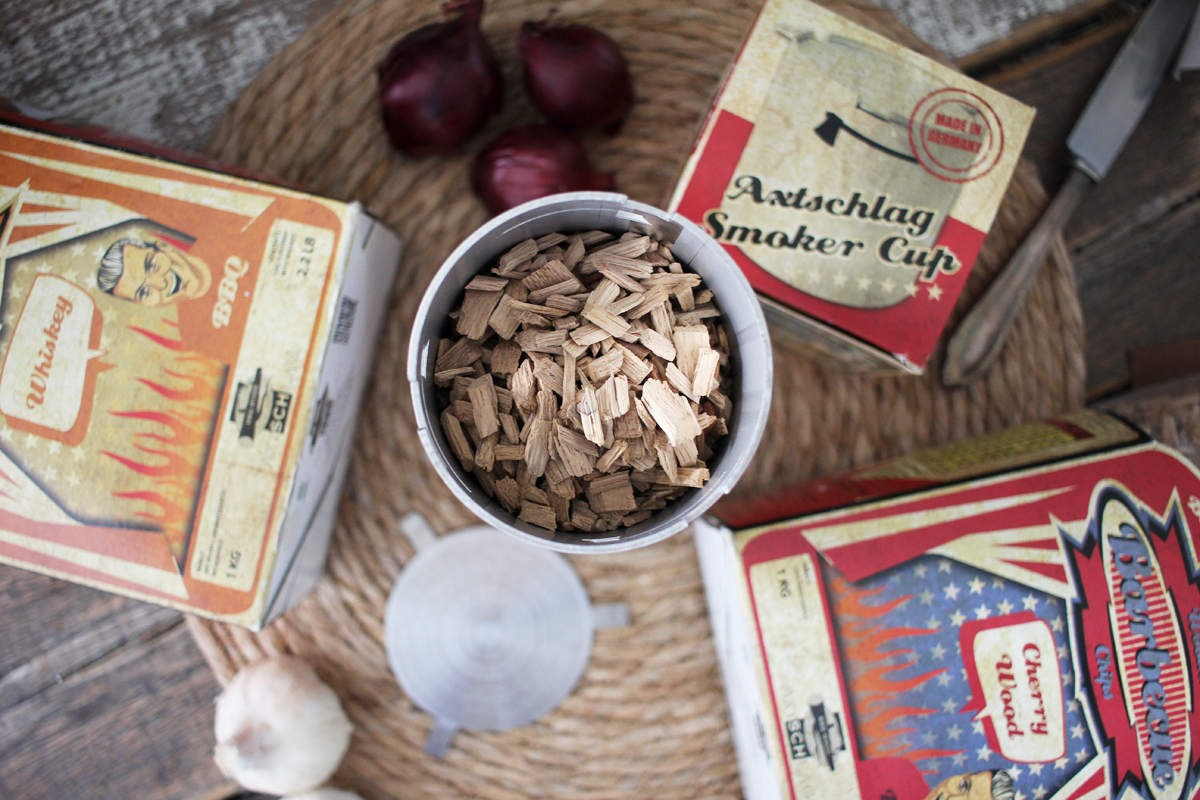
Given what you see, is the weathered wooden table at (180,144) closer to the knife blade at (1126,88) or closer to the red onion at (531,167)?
the knife blade at (1126,88)

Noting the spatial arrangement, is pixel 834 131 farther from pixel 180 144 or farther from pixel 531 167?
pixel 180 144

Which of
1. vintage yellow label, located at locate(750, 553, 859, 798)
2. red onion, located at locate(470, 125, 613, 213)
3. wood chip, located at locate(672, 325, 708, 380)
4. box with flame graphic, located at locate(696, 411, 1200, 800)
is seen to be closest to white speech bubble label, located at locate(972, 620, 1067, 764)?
box with flame graphic, located at locate(696, 411, 1200, 800)

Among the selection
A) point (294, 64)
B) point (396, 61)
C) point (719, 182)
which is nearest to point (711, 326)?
point (719, 182)

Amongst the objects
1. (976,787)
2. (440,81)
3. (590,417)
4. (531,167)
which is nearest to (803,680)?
(976,787)

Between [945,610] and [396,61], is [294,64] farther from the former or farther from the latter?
[945,610]

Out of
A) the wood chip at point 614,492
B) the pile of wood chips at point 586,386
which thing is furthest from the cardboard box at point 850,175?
the wood chip at point 614,492

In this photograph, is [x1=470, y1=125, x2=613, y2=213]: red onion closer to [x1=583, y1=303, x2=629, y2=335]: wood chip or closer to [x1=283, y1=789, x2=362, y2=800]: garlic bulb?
[x1=583, y1=303, x2=629, y2=335]: wood chip
